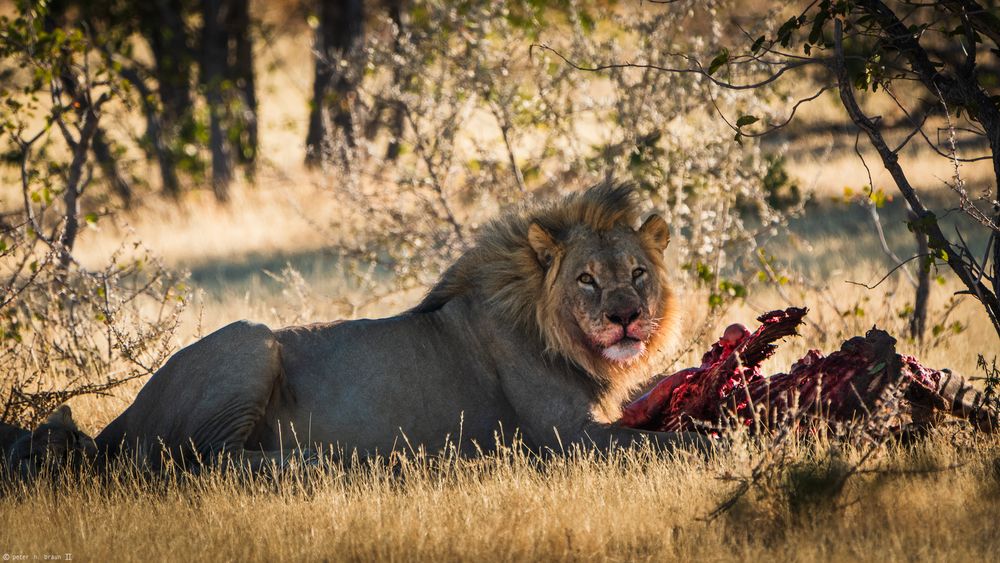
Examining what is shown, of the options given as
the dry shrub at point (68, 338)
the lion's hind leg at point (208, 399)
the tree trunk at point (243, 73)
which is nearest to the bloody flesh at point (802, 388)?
the lion's hind leg at point (208, 399)

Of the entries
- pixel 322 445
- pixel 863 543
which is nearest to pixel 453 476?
pixel 322 445

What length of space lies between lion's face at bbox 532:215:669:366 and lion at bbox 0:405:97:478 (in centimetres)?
250

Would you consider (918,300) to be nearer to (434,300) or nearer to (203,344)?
(434,300)

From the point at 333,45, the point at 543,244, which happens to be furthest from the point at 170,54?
the point at 543,244

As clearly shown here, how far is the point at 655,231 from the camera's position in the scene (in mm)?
6383

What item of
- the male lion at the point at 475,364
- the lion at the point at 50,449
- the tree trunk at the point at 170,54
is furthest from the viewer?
the tree trunk at the point at 170,54

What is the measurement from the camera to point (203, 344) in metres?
→ 6.14

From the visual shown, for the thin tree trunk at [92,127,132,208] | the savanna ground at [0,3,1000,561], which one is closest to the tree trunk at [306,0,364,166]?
the thin tree trunk at [92,127,132,208]

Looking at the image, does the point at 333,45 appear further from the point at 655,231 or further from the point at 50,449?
the point at 50,449

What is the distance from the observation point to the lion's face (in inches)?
236

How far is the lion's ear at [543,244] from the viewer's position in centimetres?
620

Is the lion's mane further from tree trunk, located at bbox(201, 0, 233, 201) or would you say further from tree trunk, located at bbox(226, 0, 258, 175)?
tree trunk, located at bbox(226, 0, 258, 175)

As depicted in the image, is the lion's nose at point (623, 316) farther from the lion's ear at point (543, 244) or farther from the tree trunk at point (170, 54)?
the tree trunk at point (170, 54)

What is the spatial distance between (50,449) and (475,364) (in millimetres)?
2185
